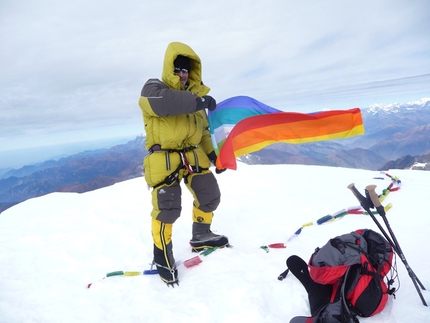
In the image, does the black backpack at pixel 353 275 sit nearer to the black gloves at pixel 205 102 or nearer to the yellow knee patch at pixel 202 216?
the yellow knee patch at pixel 202 216

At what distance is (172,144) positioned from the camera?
4.10 meters

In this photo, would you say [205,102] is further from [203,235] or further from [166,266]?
[166,266]

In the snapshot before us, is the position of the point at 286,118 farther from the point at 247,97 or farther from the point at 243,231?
the point at 243,231

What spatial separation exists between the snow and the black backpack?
0.24 metres

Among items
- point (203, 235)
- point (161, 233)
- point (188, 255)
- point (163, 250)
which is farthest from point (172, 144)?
point (188, 255)

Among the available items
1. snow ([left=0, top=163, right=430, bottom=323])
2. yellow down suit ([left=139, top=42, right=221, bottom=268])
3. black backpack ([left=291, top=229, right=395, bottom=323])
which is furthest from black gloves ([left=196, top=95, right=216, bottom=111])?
snow ([left=0, top=163, right=430, bottom=323])

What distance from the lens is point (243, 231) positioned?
18.1 ft

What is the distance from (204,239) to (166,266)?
3.31 feet

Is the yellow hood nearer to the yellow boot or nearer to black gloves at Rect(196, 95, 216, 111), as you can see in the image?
black gloves at Rect(196, 95, 216, 111)

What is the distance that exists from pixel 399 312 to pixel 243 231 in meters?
3.15

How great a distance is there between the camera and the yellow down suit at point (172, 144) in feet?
12.2

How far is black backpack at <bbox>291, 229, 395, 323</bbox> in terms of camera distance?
2613 millimetres

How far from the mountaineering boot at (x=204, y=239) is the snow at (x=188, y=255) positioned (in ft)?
0.62

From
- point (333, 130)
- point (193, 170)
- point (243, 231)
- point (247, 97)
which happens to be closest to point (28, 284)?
point (193, 170)
